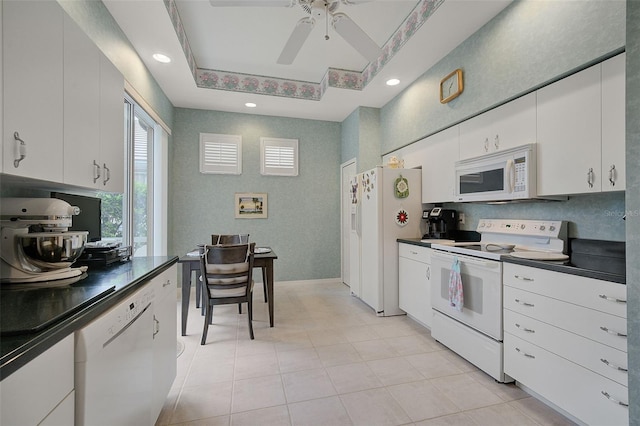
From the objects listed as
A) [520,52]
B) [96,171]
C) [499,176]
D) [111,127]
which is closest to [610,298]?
[499,176]

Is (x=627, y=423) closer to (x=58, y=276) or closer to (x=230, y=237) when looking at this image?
(x=58, y=276)

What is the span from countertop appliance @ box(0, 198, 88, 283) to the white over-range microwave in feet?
9.21

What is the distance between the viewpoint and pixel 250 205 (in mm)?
4586

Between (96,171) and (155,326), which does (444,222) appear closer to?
(155,326)

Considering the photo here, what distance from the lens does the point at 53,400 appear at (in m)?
0.74

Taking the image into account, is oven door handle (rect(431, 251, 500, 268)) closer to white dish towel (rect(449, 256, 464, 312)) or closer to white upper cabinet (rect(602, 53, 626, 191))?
white dish towel (rect(449, 256, 464, 312))

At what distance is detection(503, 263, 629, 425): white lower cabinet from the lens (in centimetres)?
138

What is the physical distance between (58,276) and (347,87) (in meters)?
3.42

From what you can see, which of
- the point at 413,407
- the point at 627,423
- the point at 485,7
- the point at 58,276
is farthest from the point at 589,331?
the point at 58,276

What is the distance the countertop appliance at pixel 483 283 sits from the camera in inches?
79.4

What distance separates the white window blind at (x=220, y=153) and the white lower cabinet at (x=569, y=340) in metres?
3.88

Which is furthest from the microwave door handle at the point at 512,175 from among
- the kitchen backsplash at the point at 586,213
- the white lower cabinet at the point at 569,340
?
the white lower cabinet at the point at 569,340

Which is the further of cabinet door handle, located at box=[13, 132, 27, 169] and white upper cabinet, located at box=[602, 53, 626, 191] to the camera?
white upper cabinet, located at box=[602, 53, 626, 191]

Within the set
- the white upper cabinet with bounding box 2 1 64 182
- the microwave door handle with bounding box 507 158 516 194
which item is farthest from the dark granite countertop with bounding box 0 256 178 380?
the microwave door handle with bounding box 507 158 516 194
